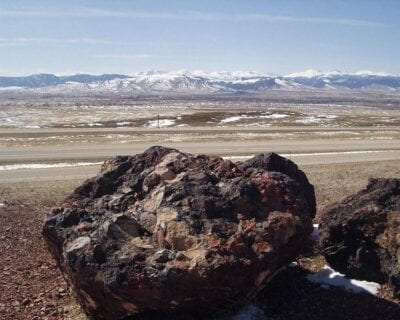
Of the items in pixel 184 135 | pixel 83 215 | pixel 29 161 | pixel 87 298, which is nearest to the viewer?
pixel 87 298

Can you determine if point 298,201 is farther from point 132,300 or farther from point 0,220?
point 0,220

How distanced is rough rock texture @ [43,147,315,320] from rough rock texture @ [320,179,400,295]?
5.98 feet

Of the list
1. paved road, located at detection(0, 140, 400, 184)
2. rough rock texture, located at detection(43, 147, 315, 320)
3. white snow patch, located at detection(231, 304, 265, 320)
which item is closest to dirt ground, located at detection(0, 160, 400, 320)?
white snow patch, located at detection(231, 304, 265, 320)

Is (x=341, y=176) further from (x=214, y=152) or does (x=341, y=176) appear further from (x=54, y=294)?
(x=54, y=294)

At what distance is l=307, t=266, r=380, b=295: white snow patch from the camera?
10.8 metres

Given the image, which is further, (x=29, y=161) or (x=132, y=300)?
(x=29, y=161)

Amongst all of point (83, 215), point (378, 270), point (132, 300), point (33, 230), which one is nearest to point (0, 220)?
point (33, 230)

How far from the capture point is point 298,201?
10.7m

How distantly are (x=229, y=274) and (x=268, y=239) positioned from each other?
1249 millimetres

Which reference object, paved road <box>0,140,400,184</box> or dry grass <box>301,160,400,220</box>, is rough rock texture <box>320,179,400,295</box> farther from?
paved road <box>0,140,400,184</box>

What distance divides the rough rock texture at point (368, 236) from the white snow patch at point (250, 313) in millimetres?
2871

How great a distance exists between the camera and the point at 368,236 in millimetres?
11484

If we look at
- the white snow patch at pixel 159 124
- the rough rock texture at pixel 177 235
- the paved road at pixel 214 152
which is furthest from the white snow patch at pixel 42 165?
the white snow patch at pixel 159 124

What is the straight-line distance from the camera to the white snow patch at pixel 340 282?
1084cm
